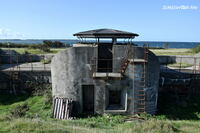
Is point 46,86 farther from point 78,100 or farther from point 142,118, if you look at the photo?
point 142,118

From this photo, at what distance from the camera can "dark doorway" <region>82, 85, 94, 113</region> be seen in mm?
13283

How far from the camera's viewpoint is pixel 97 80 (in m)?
12.4

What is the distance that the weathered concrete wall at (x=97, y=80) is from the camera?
40.7 feet

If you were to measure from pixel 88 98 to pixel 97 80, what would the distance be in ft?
5.67

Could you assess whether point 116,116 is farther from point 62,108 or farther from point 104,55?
point 104,55

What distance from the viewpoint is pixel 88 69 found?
12.5 meters

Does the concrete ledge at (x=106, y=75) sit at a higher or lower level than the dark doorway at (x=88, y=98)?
higher

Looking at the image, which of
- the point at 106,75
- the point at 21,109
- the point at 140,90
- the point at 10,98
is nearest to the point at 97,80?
the point at 106,75

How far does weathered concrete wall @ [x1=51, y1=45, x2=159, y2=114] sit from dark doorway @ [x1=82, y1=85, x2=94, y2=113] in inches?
26.7

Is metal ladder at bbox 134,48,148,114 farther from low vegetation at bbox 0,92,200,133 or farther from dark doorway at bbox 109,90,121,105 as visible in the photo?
dark doorway at bbox 109,90,121,105

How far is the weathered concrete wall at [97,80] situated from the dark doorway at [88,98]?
68 cm

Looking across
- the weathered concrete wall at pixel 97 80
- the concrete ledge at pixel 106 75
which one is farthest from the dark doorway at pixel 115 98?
the concrete ledge at pixel 106 75

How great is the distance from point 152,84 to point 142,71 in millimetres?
1170

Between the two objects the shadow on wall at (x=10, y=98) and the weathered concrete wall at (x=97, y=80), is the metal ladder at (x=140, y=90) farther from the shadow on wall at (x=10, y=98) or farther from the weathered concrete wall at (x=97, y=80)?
the shadow on wall at (x=10, y=98)
